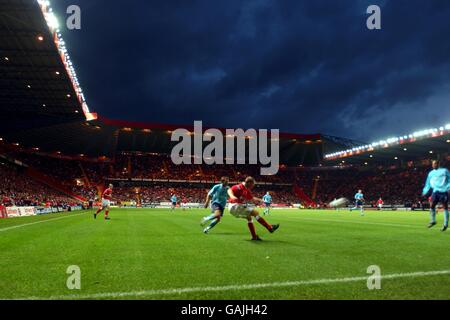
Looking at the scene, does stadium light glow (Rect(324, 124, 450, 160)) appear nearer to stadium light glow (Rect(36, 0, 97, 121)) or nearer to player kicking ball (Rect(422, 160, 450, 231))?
player kicking ball (Rect(422, 160, 450, 231))

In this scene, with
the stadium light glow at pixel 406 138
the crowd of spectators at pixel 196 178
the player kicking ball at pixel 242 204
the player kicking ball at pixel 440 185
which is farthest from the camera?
the crowd of spectators at pixel 196 178

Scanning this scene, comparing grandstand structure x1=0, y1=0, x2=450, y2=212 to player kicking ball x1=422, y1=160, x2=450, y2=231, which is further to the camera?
grandstand structure x1=0, y1=0, x2=450, y2=212

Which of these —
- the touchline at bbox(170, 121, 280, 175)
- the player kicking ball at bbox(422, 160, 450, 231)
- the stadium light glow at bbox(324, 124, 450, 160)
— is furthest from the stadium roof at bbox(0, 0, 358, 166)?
the player kicking ball at bbox(422, 160, 450, 231)

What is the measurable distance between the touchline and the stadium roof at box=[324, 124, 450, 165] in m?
13.8

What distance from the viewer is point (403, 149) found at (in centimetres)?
6084

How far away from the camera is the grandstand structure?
94.7 feet

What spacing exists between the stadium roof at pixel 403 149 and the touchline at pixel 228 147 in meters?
13.8

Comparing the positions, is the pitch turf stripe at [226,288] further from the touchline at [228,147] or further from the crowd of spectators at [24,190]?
the touchline at [228,147]

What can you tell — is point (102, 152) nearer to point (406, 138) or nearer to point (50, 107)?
point (50, 107)

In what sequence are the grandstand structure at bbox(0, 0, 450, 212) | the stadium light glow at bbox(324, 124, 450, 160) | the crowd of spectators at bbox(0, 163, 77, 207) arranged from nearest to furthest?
the grandstand structure at bbox(0, 0, 450, 212) → the crowd of spectators at bbox(0, 163, 77, 207) → the stadium light glow at bbox(324, 124, 450, 160)

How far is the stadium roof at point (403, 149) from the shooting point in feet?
165

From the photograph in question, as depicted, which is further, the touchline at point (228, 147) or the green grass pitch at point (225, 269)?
the touchline at point (228, 147)

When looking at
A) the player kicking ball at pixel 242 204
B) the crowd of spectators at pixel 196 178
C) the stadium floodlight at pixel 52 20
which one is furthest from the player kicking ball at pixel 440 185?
the crowd of spectators at pixel 196 178

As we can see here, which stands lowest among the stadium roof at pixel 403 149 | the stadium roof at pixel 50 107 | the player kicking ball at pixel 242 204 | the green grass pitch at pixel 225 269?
the green grass pitch at pixel 225 269
